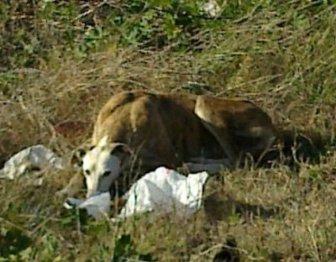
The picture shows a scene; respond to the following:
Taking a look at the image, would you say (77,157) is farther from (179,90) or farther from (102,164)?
(179,90)

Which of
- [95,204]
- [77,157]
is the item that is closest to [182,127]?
[77,157]

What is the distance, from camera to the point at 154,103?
682cm

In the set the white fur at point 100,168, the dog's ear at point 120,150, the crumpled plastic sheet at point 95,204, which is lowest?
the crumpled plastic sheet at point 95,204

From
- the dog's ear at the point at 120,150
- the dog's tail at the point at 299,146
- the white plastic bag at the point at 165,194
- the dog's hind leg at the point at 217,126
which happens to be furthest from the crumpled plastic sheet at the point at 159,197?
the dog's hind leg at the point at 217,126

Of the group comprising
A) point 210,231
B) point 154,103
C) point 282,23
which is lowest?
point 210,231

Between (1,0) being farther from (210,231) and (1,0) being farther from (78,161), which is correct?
(210,231)

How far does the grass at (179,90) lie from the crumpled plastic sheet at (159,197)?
9 centimetres

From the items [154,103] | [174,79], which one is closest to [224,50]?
[174,79]

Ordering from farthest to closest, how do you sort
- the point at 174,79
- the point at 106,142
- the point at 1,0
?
the point at 1,0 < the point at 174,79 < the point at 106,142

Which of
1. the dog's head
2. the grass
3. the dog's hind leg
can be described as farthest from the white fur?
the dog's hind leg

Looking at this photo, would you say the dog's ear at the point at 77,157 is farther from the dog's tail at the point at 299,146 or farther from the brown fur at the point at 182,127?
the dog's tail at the point at 299,146

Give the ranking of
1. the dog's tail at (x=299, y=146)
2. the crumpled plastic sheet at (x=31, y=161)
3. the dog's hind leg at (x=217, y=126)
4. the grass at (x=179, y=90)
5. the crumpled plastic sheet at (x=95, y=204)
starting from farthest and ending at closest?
the dog's hind leg at (x=217, y=126), the dog's tail at (x=299, y=146), the crumpled plastic sheet at (x=31, y=161), the crumpled plastic sheet at (x=95, y=204), the grass at (x=179, y=90)

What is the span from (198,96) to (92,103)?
710mm

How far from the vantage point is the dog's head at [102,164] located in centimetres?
605
